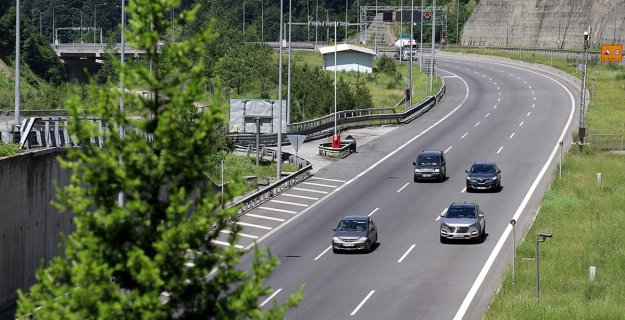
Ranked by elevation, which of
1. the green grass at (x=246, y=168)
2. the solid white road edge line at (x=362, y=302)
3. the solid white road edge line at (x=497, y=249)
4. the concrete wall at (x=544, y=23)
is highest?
the concrete wall at (x=544, y=23)

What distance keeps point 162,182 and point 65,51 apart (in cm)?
14448

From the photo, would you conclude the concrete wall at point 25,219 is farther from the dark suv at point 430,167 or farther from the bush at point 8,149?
the dark suv at point 430,167

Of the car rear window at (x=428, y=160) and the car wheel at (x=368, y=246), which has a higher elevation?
the car rear window at (x=428, y=160)

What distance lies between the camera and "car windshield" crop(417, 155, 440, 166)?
59.9 m

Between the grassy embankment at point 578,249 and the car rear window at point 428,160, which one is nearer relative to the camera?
the grassy embankment at point 578,249

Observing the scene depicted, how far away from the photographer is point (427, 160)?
60.3 meters

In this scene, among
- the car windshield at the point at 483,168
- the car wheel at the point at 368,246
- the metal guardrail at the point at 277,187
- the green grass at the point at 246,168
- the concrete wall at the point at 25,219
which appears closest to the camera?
the concrete wall at the point at 25,219

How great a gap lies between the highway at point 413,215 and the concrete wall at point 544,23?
61.7 m

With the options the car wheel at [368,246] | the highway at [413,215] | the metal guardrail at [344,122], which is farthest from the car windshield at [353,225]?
the metal guardrail at [344,122]

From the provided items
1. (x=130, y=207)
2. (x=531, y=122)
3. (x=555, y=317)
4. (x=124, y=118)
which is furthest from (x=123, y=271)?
(x=531, y=122)

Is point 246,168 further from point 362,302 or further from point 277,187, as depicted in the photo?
point 362,302

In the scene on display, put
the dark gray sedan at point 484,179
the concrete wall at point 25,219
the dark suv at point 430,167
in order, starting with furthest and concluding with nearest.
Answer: the dark suv at point 430,167
the dark gray sedan at point 484,179
the concrete wall at point 25,219

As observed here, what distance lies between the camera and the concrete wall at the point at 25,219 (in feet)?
122

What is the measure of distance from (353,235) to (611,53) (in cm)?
9367
